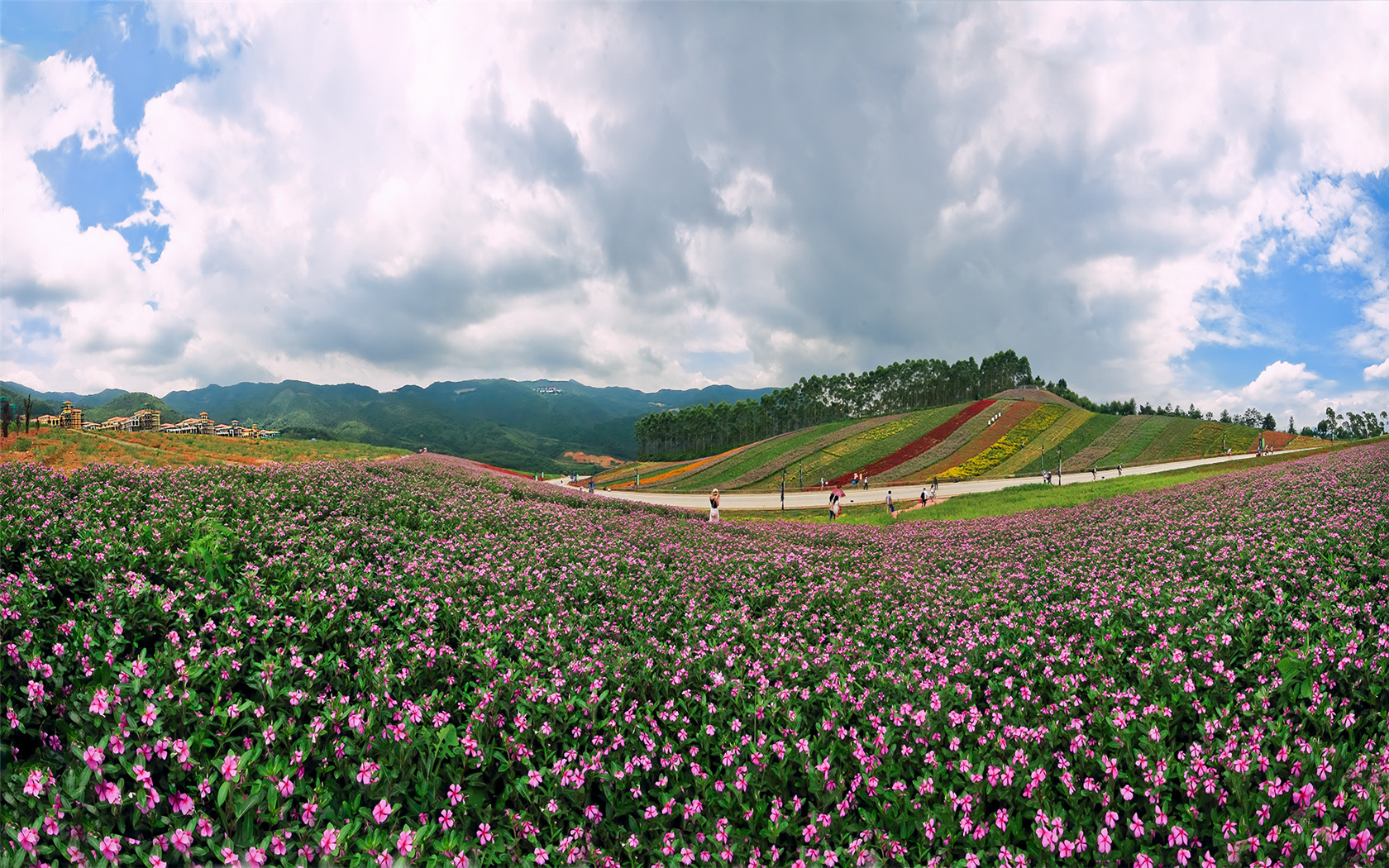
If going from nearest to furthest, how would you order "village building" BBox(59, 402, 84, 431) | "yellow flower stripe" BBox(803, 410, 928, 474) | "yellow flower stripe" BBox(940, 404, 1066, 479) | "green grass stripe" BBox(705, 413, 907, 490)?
"village building" BBox(59, 402, 84, 431), "yellow flower stripe" BBox(940, 404, 1066, 479), "green grass stripe" BBox(705, 413, 907, 490), "yellow flower stripe" BBox(803, 410, 928, 474)

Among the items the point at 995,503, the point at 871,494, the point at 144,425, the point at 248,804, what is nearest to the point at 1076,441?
the point at 871,494

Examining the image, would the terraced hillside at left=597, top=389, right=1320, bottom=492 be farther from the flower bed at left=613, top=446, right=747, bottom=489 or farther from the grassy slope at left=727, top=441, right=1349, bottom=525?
the grassy slope at left=727, top=441, right=1349, bottom=525

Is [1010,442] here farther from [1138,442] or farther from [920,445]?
[1138,442]

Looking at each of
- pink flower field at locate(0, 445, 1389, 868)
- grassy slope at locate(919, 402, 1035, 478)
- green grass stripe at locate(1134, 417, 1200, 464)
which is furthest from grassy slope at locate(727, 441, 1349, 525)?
green grass stripe at locate(1134, 417, 1200, 464)

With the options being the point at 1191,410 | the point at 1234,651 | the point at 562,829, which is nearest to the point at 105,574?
the point at 562,829

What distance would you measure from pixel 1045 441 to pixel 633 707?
224 ft

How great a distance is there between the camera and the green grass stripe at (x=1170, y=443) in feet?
183

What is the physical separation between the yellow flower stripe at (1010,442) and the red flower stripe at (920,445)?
5099 millimetres

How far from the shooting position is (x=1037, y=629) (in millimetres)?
6859

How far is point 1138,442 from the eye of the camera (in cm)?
6044

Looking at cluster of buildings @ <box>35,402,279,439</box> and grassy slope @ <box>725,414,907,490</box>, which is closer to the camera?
cluster of buildings @ <box>35,402,279,439</box>

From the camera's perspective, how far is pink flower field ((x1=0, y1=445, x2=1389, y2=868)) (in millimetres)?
3686

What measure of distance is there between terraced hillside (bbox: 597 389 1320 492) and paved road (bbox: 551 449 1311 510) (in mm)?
3273

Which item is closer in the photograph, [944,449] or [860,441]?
[944,449]
